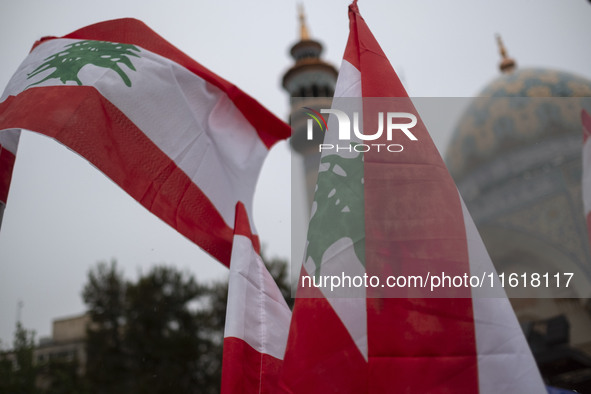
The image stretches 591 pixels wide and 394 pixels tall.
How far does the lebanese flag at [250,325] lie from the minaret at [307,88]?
20362mm

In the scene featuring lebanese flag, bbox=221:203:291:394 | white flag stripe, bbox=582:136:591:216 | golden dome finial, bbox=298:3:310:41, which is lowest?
lebanese flag, bbox=221:203:291:394

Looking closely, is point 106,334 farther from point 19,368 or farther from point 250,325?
point 250,325

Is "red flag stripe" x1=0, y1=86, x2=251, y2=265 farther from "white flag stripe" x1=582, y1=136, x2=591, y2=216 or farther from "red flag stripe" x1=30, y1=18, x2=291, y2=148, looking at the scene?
"white flag stripe" x1=582, y1=136, x2=591, y2=216

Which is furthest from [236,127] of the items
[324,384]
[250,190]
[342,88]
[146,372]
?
[146,372]

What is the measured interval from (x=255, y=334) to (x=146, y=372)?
13229 mm

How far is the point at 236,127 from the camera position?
377 centimetres

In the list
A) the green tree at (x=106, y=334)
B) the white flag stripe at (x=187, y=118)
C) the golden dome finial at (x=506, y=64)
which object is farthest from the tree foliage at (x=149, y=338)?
the golden dome finial at (x=506, y=64)

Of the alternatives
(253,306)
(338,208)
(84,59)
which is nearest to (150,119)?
(84,59)

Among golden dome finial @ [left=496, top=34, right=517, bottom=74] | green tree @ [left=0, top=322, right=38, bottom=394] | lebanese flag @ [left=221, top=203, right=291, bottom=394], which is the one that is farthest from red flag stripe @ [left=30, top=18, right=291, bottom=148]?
golden dome finial @ [left=496, top=34, right=517, bottom=74]

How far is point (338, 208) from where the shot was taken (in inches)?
95.6

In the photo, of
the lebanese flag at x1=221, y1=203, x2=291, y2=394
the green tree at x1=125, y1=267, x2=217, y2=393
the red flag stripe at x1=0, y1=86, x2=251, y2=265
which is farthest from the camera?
the green tree at x1=125, y1=267, x2=217, y2=393

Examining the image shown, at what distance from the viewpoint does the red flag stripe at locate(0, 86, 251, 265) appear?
112 inches

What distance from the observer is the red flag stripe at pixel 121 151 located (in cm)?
284

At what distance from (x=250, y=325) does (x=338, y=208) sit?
77 centimetres
